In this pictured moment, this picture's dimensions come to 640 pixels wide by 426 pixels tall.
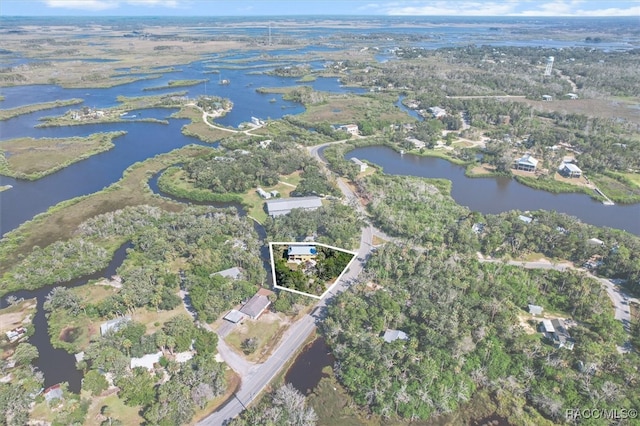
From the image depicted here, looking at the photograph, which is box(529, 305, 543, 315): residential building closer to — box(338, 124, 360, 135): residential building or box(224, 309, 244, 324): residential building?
box(224, 309, 244, 324): residential building

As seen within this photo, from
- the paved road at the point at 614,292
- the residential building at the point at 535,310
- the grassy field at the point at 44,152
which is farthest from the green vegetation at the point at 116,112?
the residential building at the point at 535,310

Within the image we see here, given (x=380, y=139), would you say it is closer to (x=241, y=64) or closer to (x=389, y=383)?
(x=389, y=383)

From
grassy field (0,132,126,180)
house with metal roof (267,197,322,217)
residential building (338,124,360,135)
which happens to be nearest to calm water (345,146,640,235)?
residential building (338,124,360,135)

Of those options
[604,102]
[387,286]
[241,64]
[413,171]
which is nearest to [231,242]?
[387,286]

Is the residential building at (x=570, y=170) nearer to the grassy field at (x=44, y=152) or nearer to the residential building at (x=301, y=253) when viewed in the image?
the residential building at (x=301, y=253)

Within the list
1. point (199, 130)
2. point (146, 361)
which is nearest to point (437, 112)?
point (199, 130)

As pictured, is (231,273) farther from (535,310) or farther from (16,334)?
(535,310)
